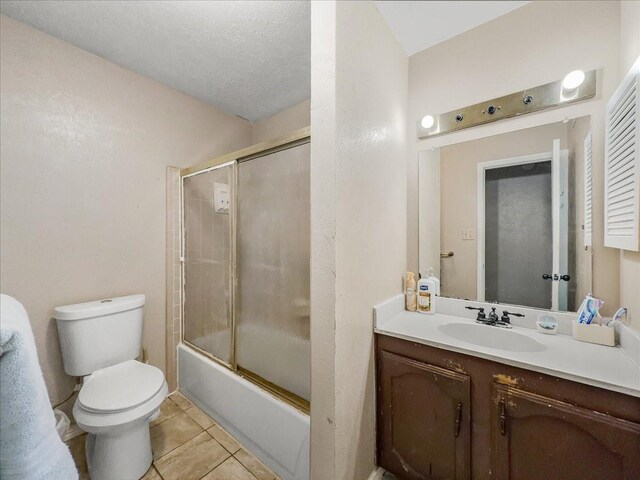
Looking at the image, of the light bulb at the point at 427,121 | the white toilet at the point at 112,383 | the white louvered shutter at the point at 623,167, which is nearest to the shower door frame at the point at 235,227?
the white toilet at the point at 112,383

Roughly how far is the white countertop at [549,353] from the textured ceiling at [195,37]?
5.01ft

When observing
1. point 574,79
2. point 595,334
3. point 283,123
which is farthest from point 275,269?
point 574,79

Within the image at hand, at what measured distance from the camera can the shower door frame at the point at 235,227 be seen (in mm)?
1242

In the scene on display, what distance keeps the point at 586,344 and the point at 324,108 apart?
1384 mm

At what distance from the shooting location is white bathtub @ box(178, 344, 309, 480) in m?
1.21

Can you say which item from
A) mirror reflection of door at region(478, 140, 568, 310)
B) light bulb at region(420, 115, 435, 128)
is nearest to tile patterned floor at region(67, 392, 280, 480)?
mirror reflection of door at region(478, 140, 568, 310)

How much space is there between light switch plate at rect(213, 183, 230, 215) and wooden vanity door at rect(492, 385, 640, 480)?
167cm

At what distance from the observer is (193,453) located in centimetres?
145

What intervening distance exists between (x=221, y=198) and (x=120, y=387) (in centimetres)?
116

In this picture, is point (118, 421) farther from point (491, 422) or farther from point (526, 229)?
point (526, 229)

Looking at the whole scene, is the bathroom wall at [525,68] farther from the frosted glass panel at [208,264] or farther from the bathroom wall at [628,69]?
the frosted glass panel at [208,264]

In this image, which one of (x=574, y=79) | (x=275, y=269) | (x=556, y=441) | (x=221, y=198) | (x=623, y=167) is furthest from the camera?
(x=221, y=198)

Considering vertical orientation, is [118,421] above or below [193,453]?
above

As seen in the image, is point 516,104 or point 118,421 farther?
point 516,104
